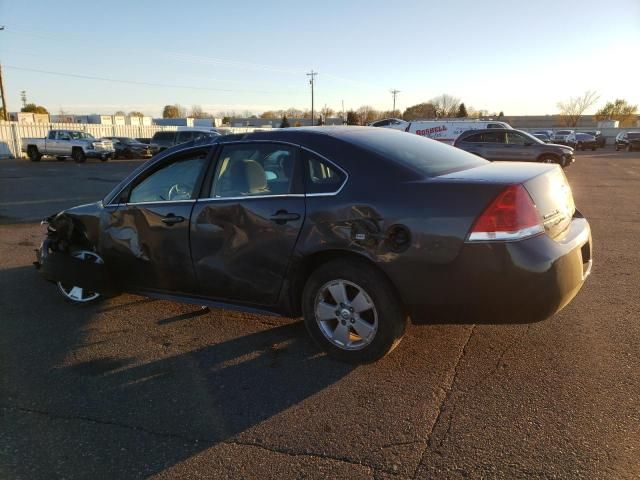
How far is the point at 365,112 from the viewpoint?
403ft

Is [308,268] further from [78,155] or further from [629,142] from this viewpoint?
[629,142]

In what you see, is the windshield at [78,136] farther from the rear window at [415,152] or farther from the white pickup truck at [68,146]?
the rear window at [415,152]

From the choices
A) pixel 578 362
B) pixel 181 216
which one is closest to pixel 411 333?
pixel 578 362

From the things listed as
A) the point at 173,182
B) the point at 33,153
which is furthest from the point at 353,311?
the point at 33,153

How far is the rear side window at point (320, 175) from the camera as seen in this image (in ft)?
11.2

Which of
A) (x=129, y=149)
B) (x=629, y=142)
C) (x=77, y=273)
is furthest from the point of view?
(x=629, y=142)

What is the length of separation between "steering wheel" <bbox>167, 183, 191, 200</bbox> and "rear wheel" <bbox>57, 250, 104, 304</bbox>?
113cm

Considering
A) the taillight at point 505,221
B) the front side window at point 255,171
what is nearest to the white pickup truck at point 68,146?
the front side window at point 255,171

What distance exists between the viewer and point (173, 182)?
4.23m

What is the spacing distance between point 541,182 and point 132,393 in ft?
10.0

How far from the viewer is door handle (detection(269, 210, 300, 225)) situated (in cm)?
348

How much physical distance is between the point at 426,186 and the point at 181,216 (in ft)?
6.63

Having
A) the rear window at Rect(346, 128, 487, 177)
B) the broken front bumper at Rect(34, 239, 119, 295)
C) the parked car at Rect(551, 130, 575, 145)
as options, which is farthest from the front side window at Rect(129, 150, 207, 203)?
the parked car at Rect(551, 130, 575, 145)

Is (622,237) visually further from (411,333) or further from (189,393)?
(189,393)
